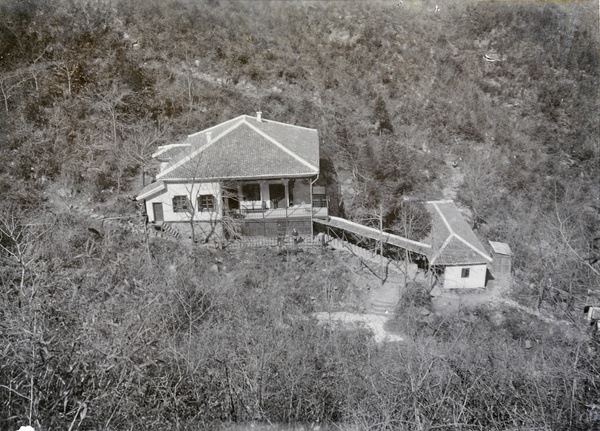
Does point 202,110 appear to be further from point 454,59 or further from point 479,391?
point 479,391

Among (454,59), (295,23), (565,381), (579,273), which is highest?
(295,23)

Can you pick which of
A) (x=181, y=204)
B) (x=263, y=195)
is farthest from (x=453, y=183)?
(x=181, y=204)

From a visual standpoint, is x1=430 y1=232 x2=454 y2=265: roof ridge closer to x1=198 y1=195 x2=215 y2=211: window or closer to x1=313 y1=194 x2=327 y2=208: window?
x1=313 y1=194 x2=327 y2=208: window

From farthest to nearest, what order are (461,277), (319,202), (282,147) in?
1. (319,202)
2. (282,147)
3. (461,277)

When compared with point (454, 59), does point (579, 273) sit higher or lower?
lower

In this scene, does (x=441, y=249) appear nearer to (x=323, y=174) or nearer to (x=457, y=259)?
(x=457, y=259)

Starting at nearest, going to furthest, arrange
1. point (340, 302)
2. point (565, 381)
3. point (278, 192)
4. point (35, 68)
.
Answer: point (565, 381) → point (340, 302) → point (278, 192) → point (35, 68)

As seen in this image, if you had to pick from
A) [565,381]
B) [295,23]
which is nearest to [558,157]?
[295,23]
